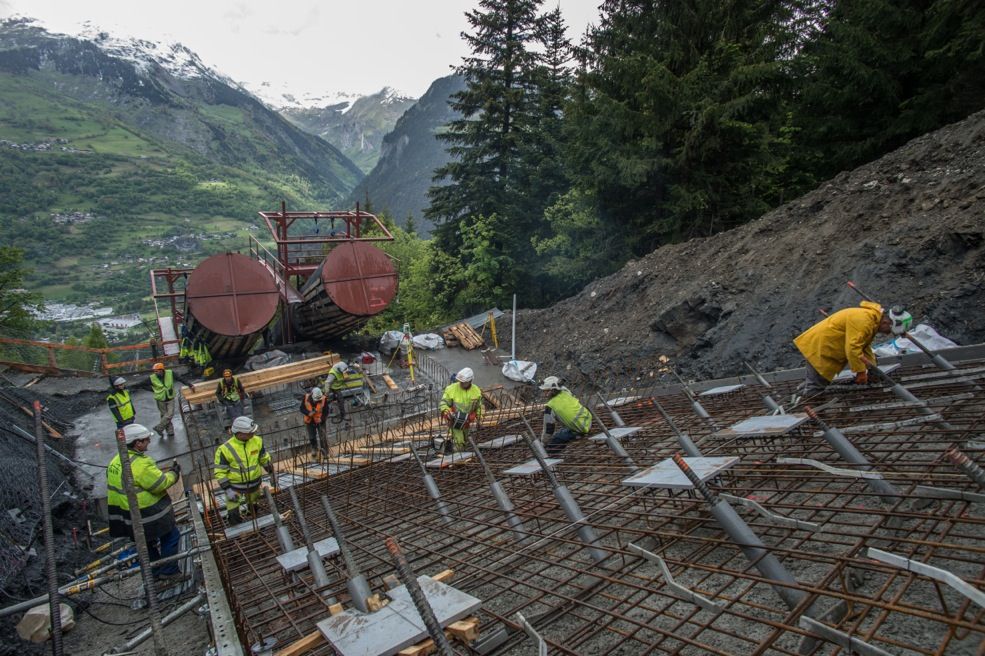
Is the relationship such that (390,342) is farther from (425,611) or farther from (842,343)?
(425,611)

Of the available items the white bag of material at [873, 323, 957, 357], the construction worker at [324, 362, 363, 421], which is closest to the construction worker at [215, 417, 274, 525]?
the construction worker at [324, 362, 363, 421]

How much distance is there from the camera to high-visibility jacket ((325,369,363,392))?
461 inches

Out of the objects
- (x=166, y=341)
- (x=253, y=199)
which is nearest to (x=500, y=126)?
(x=166, y=341)

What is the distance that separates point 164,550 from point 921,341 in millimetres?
9989

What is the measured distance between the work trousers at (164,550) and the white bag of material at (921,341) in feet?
30.6

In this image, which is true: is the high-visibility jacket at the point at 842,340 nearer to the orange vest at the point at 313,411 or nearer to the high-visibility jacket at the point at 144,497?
the high-visibility jacket at the point at 144,497

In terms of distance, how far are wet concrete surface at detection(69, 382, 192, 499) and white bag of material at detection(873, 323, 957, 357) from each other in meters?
11.8

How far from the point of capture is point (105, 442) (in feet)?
37.7

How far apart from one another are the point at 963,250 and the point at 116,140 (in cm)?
16323

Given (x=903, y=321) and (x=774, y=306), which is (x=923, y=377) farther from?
(x=774, y=306)

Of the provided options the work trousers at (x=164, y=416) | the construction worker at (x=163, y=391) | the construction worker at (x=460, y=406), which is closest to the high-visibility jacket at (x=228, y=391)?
the construction worker at (x=163, y=391)

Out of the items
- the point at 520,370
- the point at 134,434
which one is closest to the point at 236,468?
the point at 134,434

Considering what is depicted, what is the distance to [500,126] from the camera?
23.6m

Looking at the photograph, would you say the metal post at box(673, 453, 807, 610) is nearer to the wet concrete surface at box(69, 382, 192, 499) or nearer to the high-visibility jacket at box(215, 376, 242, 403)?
the wet concrete surface at box(69, 382, 192, 499)
